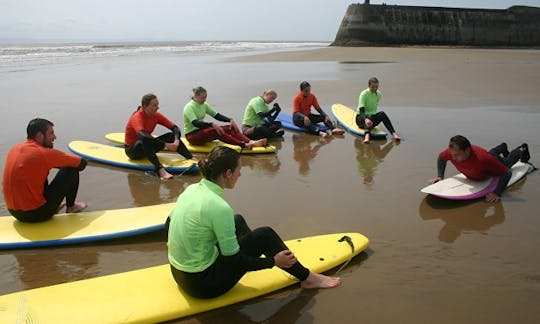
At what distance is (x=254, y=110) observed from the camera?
8.67 meters

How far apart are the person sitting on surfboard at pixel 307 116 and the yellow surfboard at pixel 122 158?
3.05 metres

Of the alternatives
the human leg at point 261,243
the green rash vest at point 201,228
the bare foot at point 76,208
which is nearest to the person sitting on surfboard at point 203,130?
the bare foot at point 76,208

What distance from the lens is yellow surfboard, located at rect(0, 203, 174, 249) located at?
13.8 ft

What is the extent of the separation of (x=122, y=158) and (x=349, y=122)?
16.6ft

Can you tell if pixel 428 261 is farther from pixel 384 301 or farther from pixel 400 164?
pixel 400 164

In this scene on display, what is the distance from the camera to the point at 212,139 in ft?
26.1

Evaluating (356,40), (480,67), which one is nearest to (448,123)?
(480,67)

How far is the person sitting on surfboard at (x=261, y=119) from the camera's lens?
8.55 meters

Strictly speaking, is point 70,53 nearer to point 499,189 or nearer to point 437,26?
point 437,26

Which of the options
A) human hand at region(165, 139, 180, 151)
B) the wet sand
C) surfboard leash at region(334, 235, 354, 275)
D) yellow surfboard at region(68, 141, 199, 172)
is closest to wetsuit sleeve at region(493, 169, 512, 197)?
the wet sand

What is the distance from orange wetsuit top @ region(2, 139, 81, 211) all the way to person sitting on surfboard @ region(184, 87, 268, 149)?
3.48 meters

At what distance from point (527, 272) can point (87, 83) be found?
53.8ft

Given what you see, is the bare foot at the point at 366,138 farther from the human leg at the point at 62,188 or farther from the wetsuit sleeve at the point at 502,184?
the human leg at the point at 62,188

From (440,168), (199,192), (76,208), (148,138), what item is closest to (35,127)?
(76,208)
